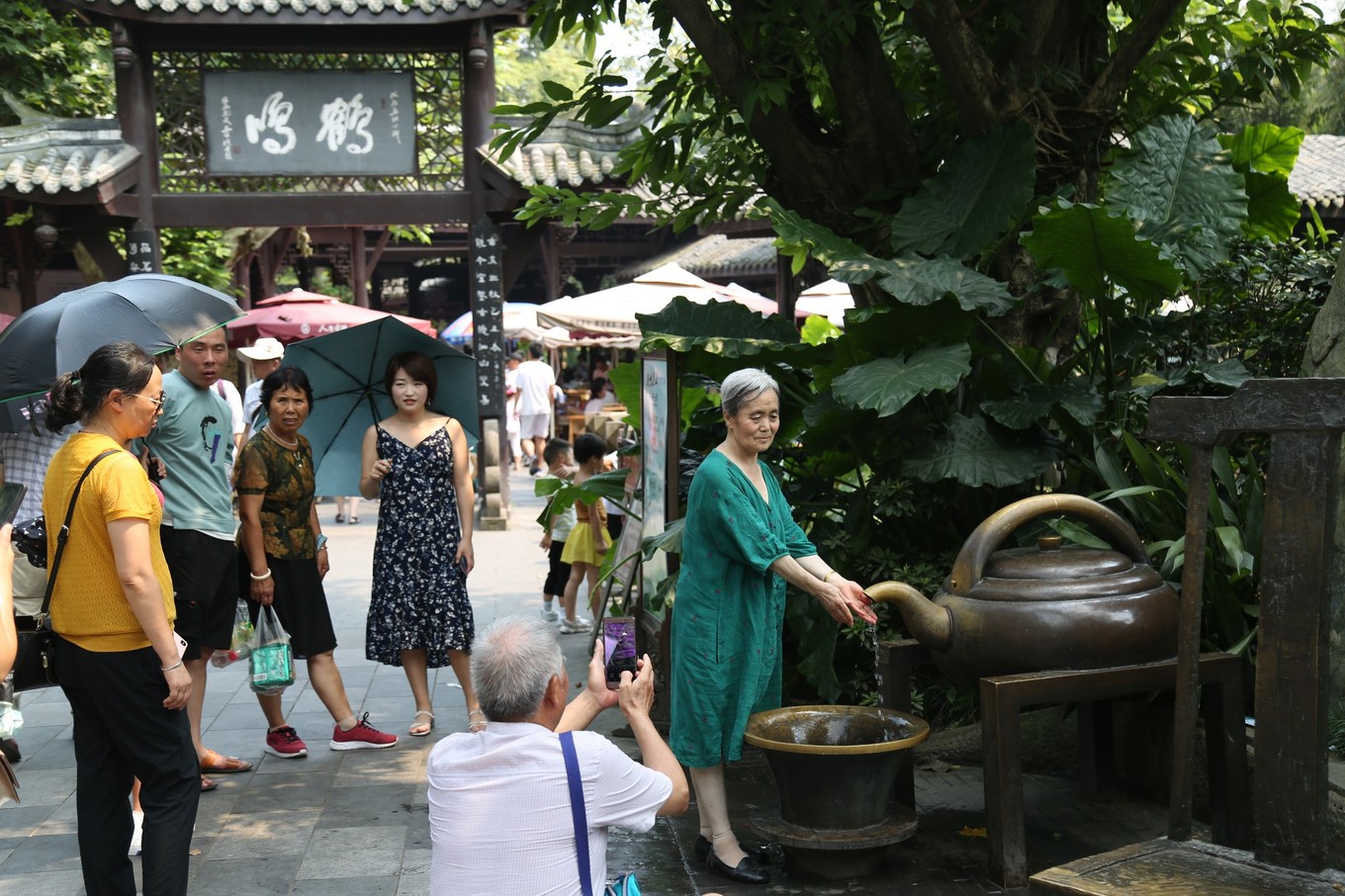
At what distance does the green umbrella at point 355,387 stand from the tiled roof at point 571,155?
6.78 meters

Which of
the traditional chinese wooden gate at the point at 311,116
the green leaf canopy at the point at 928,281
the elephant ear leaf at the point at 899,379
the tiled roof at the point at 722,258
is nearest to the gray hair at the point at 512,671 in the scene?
the elephant ear leaf at the point at 899,379

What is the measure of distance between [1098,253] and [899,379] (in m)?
0.95

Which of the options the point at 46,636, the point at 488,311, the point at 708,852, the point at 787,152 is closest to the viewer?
the point at 46,636

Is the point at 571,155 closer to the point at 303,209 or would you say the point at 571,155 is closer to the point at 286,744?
the point at 303,209

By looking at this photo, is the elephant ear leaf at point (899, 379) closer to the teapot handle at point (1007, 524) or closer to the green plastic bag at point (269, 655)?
the teapot handle at point (1007, 524)

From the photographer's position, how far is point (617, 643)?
6.52 m

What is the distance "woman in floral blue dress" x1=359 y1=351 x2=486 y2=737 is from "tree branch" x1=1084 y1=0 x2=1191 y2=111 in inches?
131

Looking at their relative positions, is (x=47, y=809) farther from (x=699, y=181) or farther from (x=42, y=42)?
(x=42, y=42)

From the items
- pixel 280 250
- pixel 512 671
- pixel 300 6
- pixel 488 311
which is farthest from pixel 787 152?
pixel 280 250

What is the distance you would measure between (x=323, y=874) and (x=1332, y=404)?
353 centimetres

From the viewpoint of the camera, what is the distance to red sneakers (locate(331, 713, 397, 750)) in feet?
20.7

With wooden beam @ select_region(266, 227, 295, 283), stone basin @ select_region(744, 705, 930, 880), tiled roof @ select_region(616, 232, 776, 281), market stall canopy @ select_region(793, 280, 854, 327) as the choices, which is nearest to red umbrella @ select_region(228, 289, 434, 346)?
market stall canopy @ select_region(793, 280, 854, 327)

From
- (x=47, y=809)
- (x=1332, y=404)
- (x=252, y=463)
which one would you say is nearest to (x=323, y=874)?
(x=47, y=809)

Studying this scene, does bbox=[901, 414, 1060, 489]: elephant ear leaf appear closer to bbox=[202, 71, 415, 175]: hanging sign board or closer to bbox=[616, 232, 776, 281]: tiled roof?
bbox=[202, 71, 415, 175]: hanging sign board
